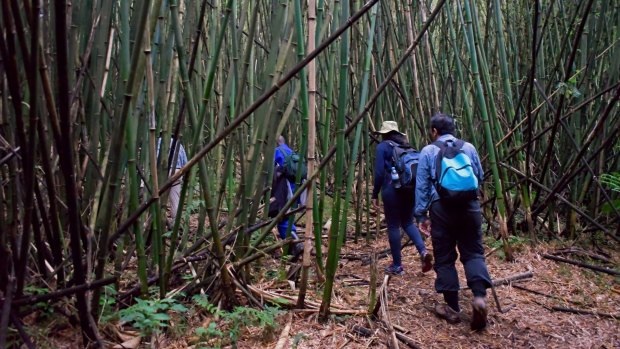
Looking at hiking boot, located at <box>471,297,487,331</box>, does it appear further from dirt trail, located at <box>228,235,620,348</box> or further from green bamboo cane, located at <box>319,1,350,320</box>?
green bamboo cane, located at <box>319,1,350,320</box>

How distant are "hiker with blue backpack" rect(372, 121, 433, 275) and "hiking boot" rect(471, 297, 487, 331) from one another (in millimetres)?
732

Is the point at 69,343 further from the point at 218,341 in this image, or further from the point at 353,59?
the point at 353,59

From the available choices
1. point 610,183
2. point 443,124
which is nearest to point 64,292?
point 443,124

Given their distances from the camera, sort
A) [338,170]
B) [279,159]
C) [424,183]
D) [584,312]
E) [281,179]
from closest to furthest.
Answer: [338,170], [424,183], [584,312], [281,179], [279,159]

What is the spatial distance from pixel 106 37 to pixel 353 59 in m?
2.61

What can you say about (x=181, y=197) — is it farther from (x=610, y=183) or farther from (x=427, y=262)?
(x=610, y=183)

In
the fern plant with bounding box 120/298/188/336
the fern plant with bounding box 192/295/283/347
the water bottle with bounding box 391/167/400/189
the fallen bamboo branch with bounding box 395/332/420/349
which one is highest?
the water bottle with bounding box 391/167/400/189

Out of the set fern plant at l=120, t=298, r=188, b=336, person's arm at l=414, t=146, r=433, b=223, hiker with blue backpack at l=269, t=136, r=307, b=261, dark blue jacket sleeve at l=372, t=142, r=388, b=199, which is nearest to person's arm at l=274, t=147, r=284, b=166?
A: hiker with blue backpack at l=269, t=136, r=307, b=261

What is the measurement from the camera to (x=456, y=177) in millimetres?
2568

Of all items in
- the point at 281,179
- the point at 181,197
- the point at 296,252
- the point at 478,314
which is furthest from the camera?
the point at 281,179

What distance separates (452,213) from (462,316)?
521mm

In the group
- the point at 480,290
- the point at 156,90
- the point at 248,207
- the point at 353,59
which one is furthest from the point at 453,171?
the point at 353,59

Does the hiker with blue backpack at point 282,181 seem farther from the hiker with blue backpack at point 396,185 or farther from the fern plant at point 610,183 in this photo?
the fern plant at point 610,183

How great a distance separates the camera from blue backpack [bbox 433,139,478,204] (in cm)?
256
